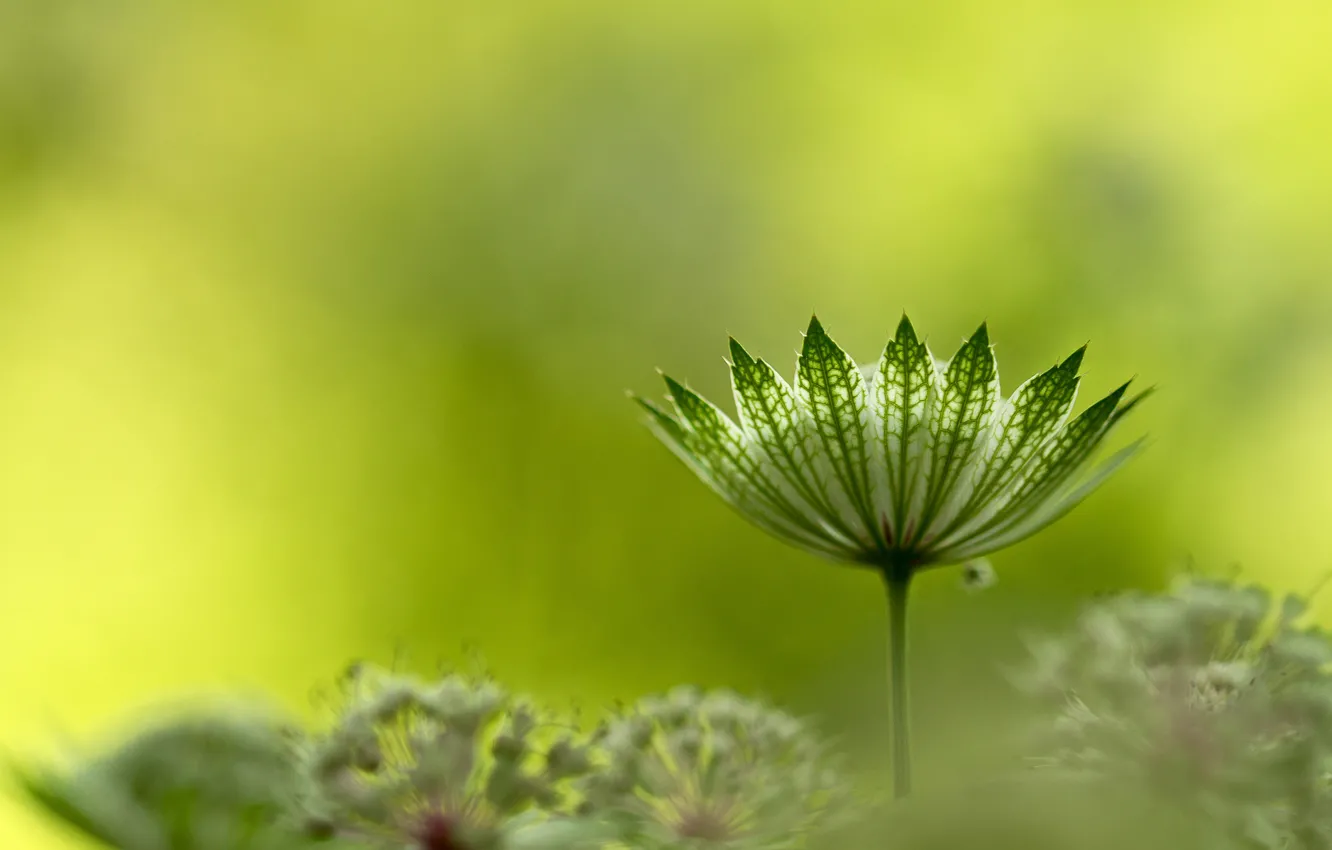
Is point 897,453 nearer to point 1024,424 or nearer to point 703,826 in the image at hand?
point 1024,424

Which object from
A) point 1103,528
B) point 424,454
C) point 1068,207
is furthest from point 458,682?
point 1068,207

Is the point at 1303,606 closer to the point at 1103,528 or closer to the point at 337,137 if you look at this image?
the point at 1103,528

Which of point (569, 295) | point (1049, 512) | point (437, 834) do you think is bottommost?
point (437, 834)

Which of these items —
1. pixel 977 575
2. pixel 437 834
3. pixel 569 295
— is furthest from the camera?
pixel 569 295

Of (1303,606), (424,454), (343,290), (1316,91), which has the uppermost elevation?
(1316,91)

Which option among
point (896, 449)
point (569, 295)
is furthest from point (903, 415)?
point (569, 295)

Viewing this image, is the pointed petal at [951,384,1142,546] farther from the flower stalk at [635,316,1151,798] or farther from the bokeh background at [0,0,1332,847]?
the bokeh background at [0,0,1332,847]

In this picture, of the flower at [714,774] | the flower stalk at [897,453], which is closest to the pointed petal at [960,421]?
the flower stalk at [897,453]
